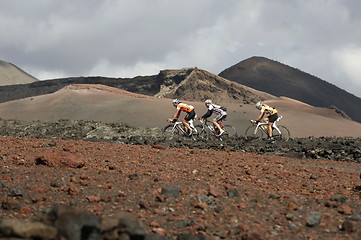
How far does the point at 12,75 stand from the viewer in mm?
145625

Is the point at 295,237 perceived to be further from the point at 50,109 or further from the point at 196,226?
the point at 50,109

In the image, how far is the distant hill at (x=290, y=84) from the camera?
95.2m

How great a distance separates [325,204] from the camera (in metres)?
5.73

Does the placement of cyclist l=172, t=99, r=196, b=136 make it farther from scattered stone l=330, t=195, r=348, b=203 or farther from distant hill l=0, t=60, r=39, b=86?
distant hill l=0, t=60, r=39, b=86

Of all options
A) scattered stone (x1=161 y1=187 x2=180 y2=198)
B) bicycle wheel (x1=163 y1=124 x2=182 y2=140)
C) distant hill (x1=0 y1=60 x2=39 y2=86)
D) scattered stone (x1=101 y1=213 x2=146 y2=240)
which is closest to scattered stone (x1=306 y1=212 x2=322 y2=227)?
scattered stone (x1=161 y1=187 x2=180 y2=198)

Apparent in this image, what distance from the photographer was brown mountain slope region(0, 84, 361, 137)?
33.4 metres

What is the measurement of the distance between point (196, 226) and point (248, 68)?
109966 millimetres

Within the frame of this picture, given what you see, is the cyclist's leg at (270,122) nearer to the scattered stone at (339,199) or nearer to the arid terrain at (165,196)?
the arid terrain at (165,196)

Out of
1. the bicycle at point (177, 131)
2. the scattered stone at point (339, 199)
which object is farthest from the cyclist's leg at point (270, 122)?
the scattered stone at point (339, 199)

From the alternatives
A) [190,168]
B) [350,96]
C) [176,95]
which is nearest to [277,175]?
[190,168]

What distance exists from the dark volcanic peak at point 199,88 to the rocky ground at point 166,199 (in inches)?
2135

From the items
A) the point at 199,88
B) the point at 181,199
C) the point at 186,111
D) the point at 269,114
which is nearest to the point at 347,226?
the point at 181,199

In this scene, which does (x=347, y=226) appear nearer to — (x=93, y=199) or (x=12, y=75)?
(x=93, y=199)

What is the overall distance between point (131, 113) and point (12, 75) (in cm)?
12386
